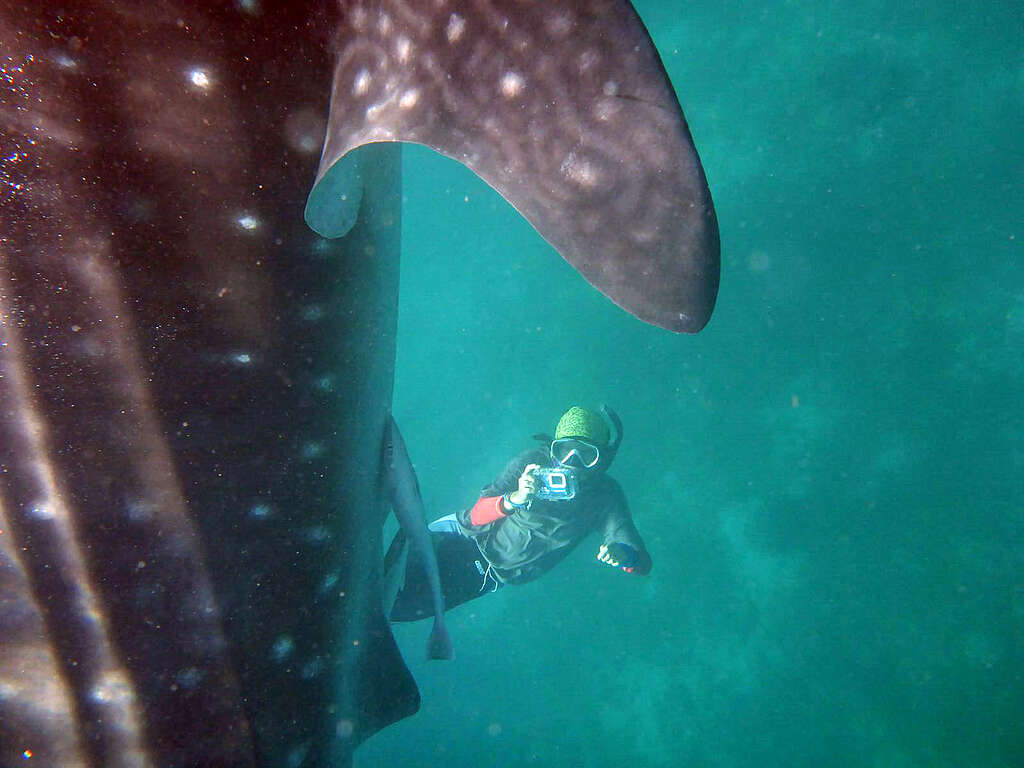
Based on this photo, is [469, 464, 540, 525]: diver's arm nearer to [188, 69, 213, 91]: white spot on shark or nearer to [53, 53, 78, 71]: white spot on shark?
[188, 69, 213, 91]: white spot on shark

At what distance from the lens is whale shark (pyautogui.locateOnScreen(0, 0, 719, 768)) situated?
113cm

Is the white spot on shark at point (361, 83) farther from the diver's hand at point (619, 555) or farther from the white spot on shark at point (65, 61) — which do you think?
the diver's hand at point (619, 555)

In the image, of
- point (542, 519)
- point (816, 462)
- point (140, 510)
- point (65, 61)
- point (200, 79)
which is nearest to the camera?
point (65, 61)

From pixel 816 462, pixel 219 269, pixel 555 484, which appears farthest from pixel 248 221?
pixel 816 462

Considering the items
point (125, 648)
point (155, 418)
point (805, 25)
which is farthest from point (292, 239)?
point (805, 25)

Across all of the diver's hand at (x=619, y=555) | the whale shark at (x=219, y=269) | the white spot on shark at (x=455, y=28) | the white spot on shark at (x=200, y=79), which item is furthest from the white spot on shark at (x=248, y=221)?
the diver's hand at (x=619, y=555)

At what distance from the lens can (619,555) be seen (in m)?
7.92

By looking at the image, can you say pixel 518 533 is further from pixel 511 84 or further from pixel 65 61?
pixel 65 61

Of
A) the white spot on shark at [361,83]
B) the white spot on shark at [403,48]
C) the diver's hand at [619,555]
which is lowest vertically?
the white spot on shark at [403,48]

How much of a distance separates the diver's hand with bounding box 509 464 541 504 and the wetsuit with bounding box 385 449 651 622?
12.5 inches

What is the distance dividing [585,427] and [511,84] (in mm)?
6853

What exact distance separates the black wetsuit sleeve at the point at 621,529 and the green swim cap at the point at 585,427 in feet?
3.30

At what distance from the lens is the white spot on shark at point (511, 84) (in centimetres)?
116

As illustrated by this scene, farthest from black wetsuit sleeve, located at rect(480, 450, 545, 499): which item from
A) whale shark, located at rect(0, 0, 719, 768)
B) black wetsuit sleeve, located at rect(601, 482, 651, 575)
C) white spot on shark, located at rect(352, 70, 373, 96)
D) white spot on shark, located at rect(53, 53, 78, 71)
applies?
white spot on shark, located at rect(53, 53, 78, 71)
